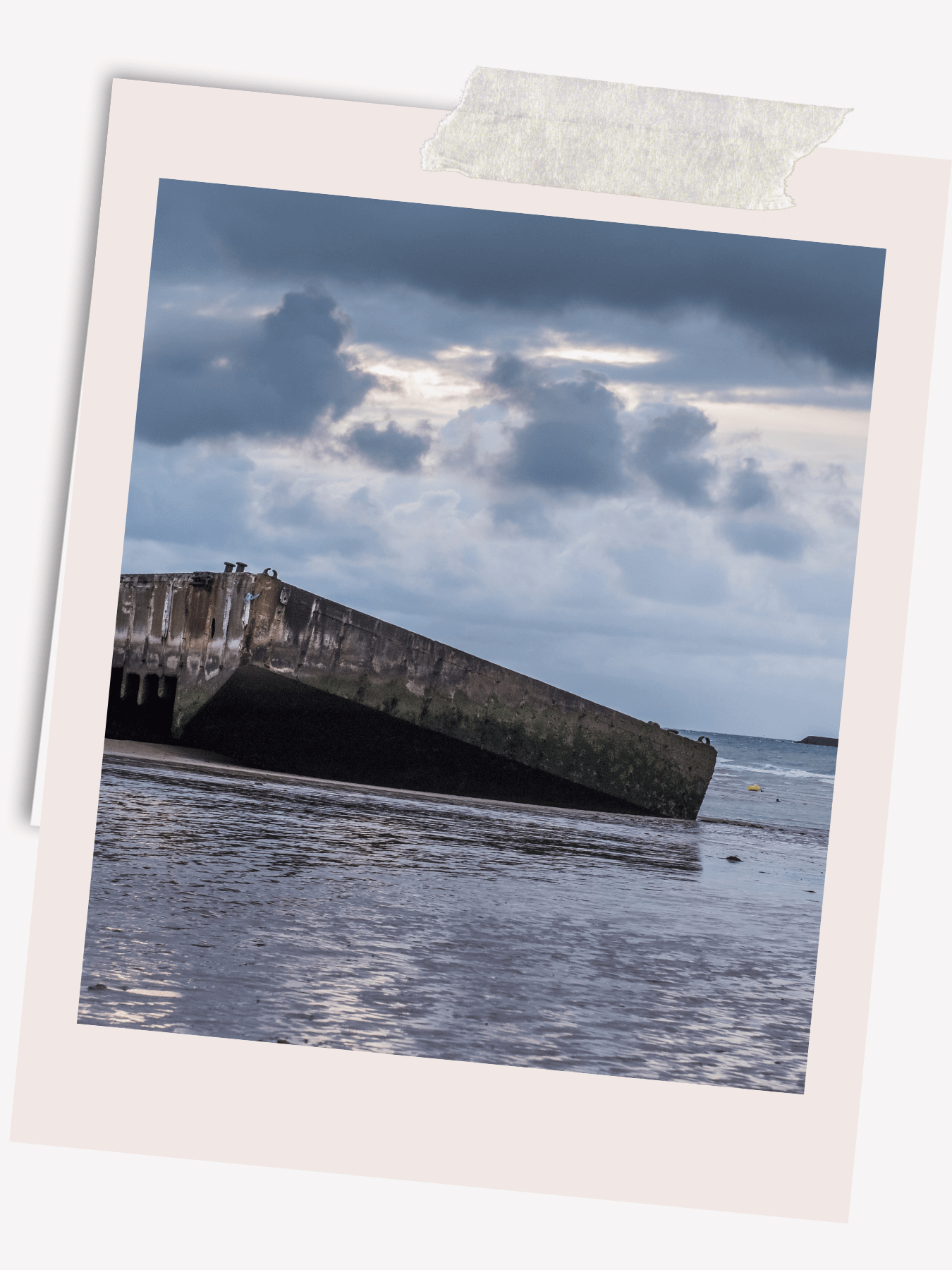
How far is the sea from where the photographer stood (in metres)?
3.08

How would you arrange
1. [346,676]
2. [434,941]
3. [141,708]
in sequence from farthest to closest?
1. [141,708]
2. [346,676]
3. [434,941]

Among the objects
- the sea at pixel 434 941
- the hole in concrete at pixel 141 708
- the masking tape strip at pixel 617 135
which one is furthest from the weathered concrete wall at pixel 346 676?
the masking tape strip at pixel 617 135

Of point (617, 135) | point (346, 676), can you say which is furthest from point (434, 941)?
point (346, 676)

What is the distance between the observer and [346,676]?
30.3 feet

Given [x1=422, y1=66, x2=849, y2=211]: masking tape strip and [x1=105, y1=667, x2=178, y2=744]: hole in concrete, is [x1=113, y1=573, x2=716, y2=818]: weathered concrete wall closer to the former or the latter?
[x1=105, y1=667, x2=178, y2=744]: hole in concrete

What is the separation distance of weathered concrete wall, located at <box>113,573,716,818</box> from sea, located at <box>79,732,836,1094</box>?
2013mm

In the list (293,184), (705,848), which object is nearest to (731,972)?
(293,184)

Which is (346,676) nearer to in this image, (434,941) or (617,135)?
(434,941)

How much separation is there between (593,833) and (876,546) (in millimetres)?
5014

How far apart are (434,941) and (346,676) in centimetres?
546

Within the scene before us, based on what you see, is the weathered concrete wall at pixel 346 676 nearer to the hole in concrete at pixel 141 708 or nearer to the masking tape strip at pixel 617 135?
the hole in concrete at pixel 141 708

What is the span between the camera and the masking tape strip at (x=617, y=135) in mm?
3455

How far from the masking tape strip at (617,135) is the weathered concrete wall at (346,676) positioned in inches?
238

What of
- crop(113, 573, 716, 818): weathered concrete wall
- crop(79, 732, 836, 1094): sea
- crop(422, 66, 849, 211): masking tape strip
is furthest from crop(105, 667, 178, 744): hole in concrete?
crop(422, 66, 849, 211): masking tape strip
